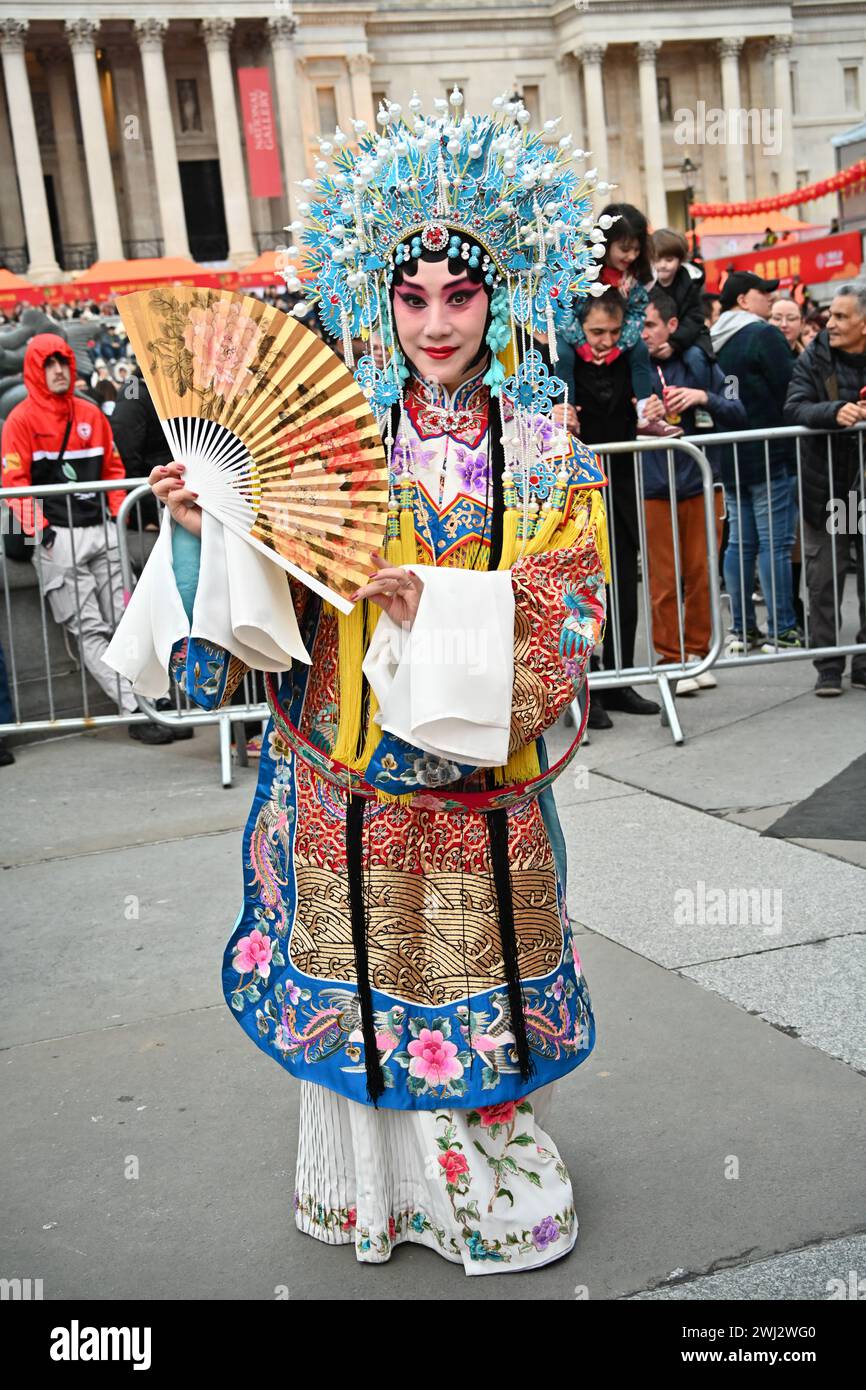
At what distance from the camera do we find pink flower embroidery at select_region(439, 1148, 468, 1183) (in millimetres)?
2809

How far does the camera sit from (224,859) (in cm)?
563

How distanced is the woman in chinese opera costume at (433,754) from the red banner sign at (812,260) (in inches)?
624

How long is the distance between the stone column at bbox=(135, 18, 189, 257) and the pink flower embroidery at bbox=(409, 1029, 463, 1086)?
63898 mm

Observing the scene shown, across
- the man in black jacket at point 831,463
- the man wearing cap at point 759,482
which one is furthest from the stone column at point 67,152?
the man in black jacket at point 831,463

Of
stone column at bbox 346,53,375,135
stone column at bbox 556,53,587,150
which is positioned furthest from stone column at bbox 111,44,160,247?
stone column at bbox 556,53,587,150

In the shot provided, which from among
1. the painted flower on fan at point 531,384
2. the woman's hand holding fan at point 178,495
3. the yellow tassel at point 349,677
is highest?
the painted flower on fan at point 531,384

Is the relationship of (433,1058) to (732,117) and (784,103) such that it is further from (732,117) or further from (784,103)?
(784,103)

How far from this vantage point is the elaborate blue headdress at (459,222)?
8.93 feet

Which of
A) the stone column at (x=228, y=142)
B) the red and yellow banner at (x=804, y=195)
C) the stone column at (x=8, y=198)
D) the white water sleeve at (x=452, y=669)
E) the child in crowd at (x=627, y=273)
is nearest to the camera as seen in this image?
the white water sleeve at (x=452, y=669)

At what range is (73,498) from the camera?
7355mm

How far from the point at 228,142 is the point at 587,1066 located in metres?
66.4

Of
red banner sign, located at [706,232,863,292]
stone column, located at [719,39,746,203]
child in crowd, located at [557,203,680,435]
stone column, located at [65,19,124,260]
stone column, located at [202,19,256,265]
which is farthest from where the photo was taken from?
stone column, located at [719,39,746,203]

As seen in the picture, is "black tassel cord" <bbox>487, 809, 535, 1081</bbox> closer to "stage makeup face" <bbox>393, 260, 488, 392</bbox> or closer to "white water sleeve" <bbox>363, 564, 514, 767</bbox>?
"white water sleeve" <bbox>363, 564, 514, 767</bbox>

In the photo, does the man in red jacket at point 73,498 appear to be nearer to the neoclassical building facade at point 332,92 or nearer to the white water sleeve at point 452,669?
the white water sleeve at point 452,669
